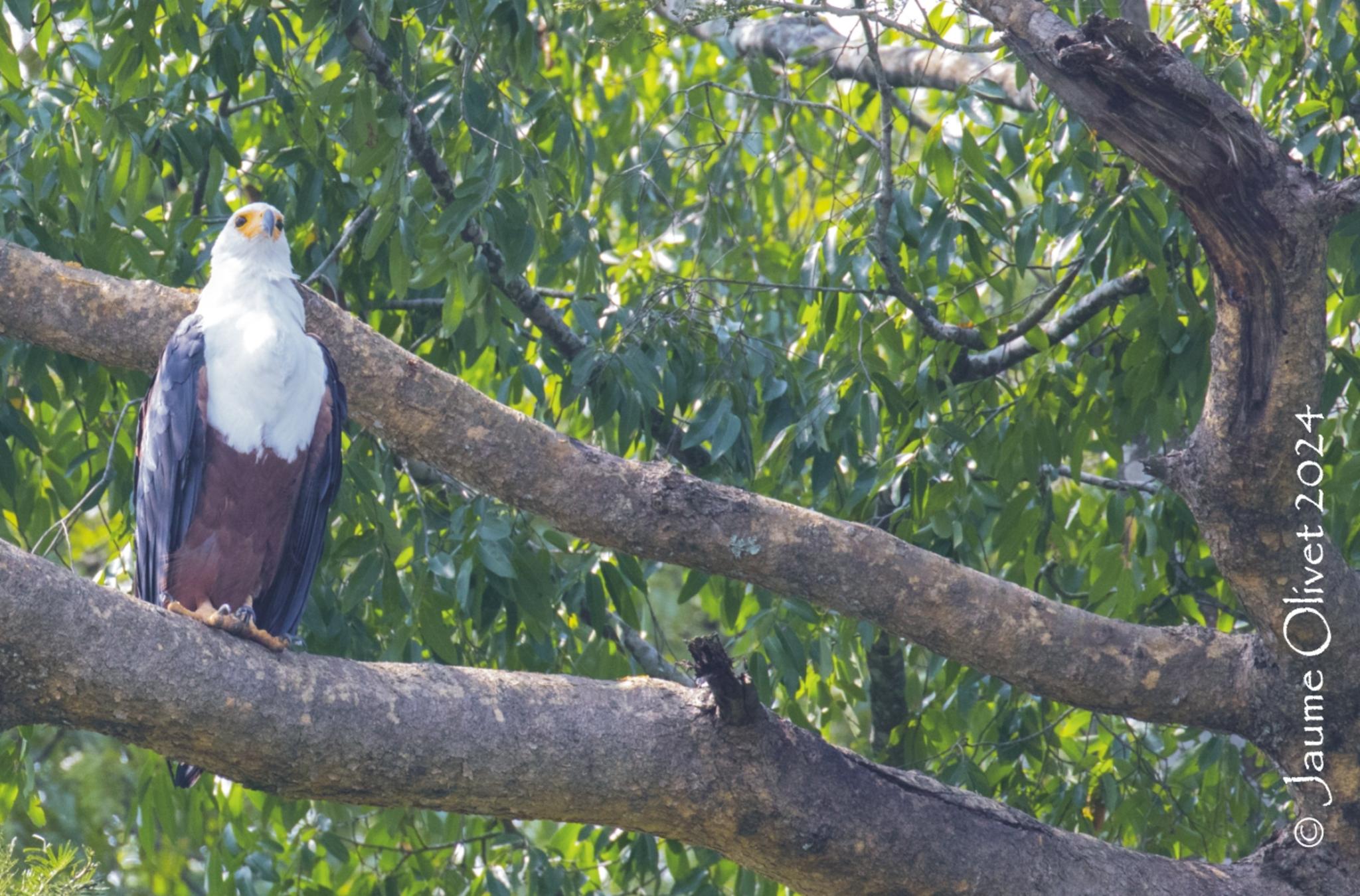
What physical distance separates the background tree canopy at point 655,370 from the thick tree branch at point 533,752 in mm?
444

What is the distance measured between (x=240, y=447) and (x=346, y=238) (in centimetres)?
70

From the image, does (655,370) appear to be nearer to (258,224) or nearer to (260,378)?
(260,378)

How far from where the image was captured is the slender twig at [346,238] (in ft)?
10.9

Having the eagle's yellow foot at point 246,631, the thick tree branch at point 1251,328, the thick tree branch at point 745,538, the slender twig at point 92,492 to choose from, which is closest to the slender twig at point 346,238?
the slender twig at point 92,492

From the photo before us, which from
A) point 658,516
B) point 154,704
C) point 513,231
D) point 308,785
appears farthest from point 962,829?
point 513,231

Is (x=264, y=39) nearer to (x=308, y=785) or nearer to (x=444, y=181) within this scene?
(x=444, y=181)

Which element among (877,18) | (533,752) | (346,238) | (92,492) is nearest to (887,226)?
(877,18)

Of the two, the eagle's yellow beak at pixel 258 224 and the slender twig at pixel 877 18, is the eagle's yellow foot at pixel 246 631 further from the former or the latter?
the slender twig at pixel 877 18

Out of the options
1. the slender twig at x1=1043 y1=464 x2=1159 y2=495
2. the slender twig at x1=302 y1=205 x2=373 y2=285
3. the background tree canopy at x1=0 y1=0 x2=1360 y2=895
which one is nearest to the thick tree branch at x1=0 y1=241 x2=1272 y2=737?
the background tree canopy at x1=0 y1=0 x2=1360 y2=895

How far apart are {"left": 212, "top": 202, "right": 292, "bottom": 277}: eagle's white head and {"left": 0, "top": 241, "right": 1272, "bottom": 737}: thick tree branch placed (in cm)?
51

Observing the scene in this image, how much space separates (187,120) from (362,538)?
115 cm

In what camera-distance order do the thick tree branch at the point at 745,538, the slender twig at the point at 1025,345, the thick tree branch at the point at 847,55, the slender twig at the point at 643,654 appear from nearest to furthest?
the thick tree branch at the point at 745,538
the slender twig at the point at 1025,345
the slender twig at the point at 643,654
the thick tree branch at the point at 847,55

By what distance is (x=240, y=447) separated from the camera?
308cm

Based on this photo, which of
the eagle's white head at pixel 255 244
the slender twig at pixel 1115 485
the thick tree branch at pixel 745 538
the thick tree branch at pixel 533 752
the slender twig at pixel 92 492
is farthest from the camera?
the slender twig at pixel 1115 485
